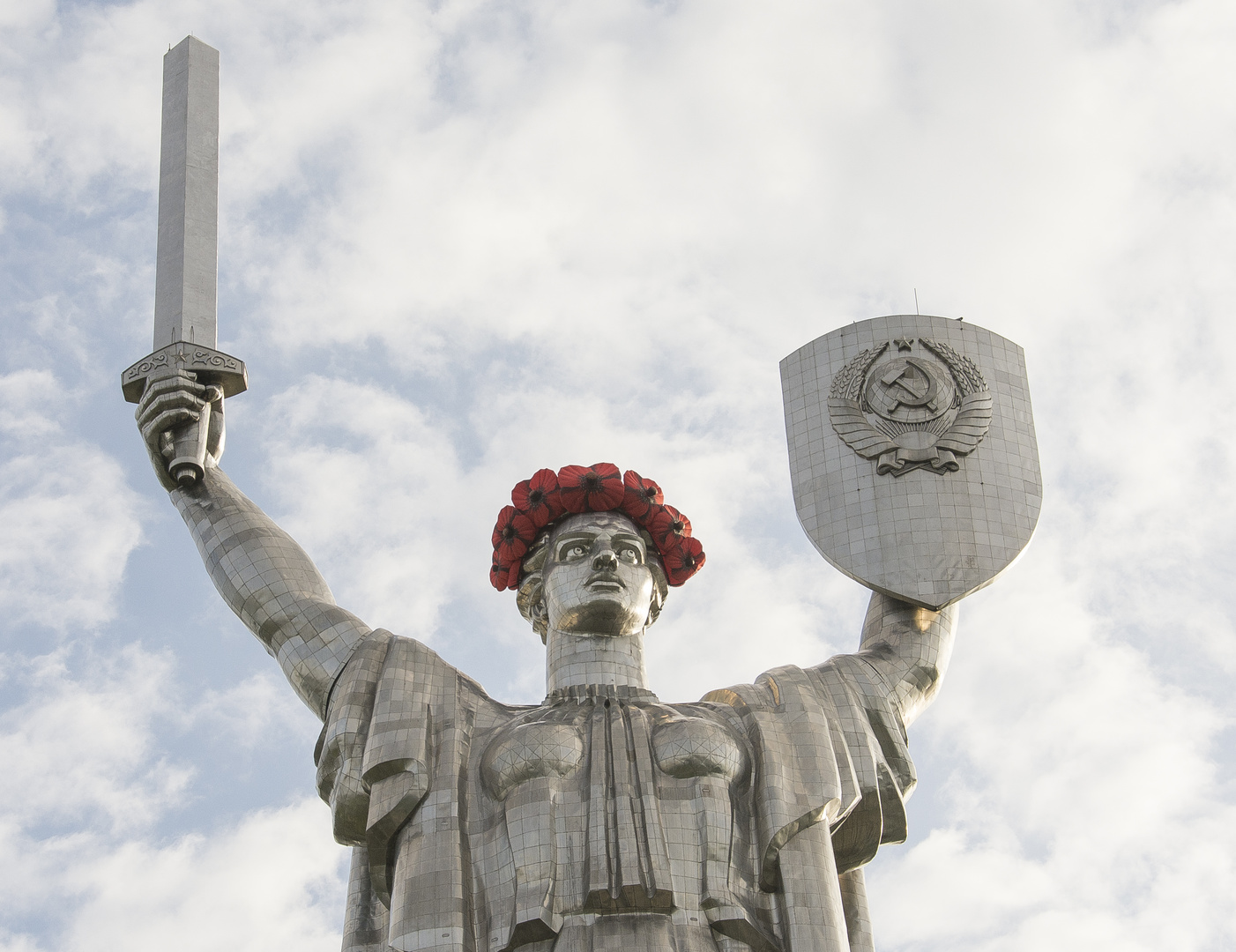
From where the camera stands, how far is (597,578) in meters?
16.0

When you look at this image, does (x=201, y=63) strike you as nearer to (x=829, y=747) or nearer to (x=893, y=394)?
(x=893, y=394)

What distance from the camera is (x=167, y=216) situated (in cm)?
1756

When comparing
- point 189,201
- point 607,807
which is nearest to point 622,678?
point 607,807

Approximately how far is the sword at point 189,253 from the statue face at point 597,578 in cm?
312

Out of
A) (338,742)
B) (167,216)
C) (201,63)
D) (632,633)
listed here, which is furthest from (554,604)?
(201,63)

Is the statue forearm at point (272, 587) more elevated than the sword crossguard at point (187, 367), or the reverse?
the sword crossguard at point (187, 367)

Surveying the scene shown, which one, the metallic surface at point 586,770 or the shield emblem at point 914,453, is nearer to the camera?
the metallic surface at point 586,770

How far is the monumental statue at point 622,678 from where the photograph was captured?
14086mm

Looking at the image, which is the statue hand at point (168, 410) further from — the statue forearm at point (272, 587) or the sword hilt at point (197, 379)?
the statue forearm at point (272, 587)

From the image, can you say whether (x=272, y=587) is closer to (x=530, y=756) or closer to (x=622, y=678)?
(x=530, y=756)

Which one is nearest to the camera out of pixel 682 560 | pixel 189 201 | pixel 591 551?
pixel 591 551

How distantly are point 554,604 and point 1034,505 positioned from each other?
4230 mm

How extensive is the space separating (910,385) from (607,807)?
4968 millimetres

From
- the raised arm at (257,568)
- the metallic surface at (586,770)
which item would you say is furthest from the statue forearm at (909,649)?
the raised arm at (257,568)
